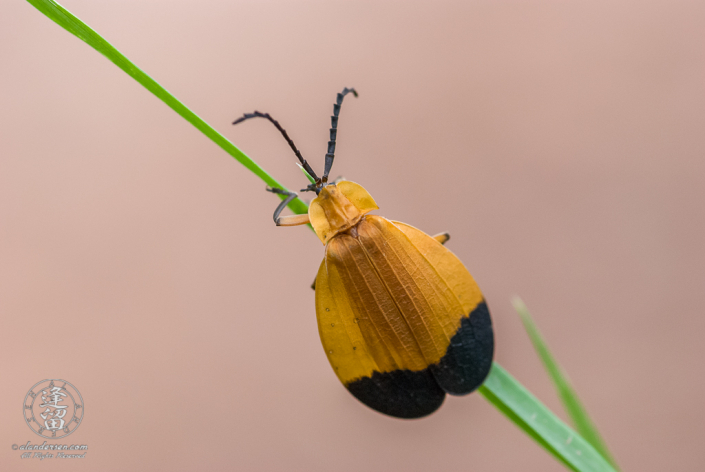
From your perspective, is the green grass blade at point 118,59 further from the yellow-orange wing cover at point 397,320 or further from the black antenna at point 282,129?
the yellow-orange wing cover at point 397,320

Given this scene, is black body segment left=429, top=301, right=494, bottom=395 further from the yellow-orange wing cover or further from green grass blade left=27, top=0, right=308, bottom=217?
green grass blade left=27, top=0, right=308, bottom=217

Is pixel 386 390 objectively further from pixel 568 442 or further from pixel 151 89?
pixel 151 89

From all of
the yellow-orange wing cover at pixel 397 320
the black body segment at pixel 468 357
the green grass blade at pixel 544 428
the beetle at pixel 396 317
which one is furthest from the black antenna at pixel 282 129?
the green grass blade at pixel 544 428

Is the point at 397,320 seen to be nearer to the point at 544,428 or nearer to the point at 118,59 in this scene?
the point at 544,428

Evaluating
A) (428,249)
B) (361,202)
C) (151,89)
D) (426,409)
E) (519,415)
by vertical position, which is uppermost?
(151,89)

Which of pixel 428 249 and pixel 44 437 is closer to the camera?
pixel 428 249

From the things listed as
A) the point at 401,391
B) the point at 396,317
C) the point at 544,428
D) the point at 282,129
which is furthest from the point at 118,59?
the point at 544,428

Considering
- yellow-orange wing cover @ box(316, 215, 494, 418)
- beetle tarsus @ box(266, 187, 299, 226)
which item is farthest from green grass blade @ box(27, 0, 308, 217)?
yellow-orange wing cover @ box(316, 215, 494, 418)

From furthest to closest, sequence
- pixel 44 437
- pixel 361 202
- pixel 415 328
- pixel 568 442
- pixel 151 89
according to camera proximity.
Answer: pixel 44 437 → pixel 361 202 → pixel 415 328 → pixel 568 442 → pixel 151 89

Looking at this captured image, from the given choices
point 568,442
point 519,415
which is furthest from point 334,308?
point 568,442
